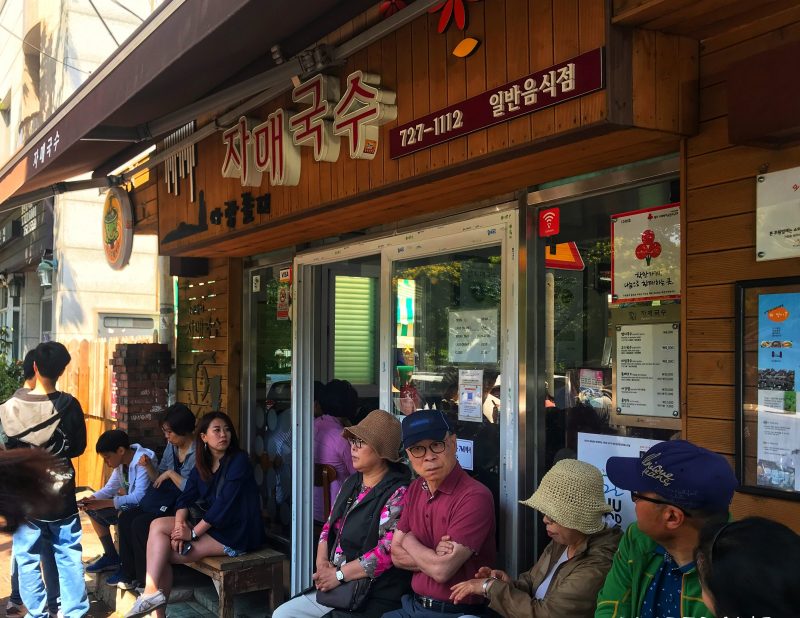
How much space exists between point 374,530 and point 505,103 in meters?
2.01

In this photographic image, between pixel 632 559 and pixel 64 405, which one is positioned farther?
pixel 64 405

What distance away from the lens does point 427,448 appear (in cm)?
335

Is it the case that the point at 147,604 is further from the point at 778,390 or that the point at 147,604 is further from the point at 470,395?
the point at 778,390

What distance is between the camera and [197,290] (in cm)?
659

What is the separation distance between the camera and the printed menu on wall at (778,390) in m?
2.31

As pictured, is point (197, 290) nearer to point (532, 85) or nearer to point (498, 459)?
point (498, 459)

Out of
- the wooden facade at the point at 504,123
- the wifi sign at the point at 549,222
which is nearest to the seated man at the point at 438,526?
the wifi sign at the point at 549,222

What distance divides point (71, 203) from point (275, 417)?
8499mm

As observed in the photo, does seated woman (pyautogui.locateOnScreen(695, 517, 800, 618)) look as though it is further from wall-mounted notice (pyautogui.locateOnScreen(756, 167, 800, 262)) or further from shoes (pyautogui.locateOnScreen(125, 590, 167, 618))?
shoes (pyautogui.locateOnScreen(125, 590, 167, 618))

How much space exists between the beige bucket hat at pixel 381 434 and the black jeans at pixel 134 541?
1.96 metres

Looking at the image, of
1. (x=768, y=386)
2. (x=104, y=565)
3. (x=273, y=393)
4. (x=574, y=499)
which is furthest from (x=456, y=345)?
(x=104, y=565)

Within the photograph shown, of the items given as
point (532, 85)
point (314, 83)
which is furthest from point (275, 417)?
point (532, 85)

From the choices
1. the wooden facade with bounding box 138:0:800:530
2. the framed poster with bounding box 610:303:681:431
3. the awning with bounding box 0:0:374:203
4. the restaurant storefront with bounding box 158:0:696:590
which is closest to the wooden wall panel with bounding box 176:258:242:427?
the restaurant storefront with bounding box 158:0:696:590

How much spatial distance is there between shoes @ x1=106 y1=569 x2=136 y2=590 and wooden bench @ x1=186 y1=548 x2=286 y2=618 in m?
0.57
